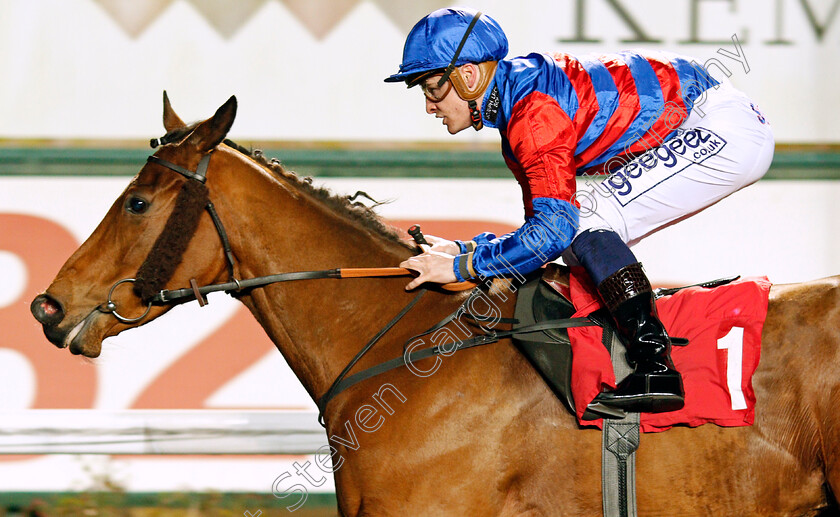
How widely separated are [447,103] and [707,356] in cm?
120

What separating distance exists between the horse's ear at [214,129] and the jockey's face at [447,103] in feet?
2.17

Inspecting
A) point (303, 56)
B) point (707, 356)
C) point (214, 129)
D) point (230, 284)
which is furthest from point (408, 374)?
Result: point (303, 56)

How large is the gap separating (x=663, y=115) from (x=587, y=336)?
862mm

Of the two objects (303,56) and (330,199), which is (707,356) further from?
(303,56)

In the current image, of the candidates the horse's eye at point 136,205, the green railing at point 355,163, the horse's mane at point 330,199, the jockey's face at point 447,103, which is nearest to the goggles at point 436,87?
the jockey's face at point 447,103

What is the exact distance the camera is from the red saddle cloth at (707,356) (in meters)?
2.38

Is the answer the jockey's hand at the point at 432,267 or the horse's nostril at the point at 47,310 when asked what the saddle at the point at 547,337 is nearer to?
the jockey's hand at the point at 432,267

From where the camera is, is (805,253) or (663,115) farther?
(805,253)

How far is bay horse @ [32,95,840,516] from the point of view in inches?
94.5

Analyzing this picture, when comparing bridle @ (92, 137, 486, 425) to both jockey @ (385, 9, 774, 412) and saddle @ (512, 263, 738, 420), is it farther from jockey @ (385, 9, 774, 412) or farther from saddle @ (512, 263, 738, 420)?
saddle @ (512, 263, 738, 420)

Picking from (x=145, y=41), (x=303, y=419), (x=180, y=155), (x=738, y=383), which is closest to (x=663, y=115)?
(x=738, y=383)

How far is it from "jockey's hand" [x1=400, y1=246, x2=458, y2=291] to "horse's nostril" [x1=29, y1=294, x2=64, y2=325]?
45.0 inches

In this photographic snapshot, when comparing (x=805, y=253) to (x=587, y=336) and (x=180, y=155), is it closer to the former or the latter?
(x=587, y=336)

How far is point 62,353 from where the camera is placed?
4.55 metres
